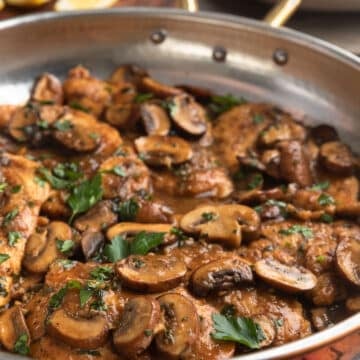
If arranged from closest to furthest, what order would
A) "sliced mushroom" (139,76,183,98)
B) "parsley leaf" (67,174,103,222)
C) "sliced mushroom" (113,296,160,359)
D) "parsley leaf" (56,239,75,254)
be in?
1. "sliced mushroom" (113,296,160,359)
2. "parsley leaf" (56,239,75,254)
3. "parsley leaf" (67,174,103,222)
4. "sliced mushroom" (139,76,183,98)

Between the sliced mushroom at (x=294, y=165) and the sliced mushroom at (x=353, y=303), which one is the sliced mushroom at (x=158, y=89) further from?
the sliced mushroom at (x=353, y=303)

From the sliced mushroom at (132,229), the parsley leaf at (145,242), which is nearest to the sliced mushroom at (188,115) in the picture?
the sliced mushroom at (132,229)

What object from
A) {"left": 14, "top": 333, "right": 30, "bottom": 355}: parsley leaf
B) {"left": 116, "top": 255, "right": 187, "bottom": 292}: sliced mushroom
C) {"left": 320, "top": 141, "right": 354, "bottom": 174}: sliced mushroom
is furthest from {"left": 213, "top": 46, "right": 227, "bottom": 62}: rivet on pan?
{"left": 14, "top": 333, "right": 30, "bottom": 355}: parsley leaf

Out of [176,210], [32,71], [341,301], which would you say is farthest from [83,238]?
[32,71]

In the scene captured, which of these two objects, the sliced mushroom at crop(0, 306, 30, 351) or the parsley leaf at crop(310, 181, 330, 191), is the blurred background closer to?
the parsley leaf at crop(310, 181, 330, 191)

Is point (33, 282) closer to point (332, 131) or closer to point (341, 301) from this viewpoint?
point (341, 301)

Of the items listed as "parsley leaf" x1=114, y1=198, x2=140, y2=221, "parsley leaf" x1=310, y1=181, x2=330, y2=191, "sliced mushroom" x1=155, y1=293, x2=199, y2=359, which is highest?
"parsley leaf" x1=310, y1=181, x2=330, y2=191

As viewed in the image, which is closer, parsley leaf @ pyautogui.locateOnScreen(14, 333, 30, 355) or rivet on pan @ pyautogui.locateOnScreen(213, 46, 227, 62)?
parsley leaf @ pyautogui.locateOnScreen(14, 333, 30, 355)
